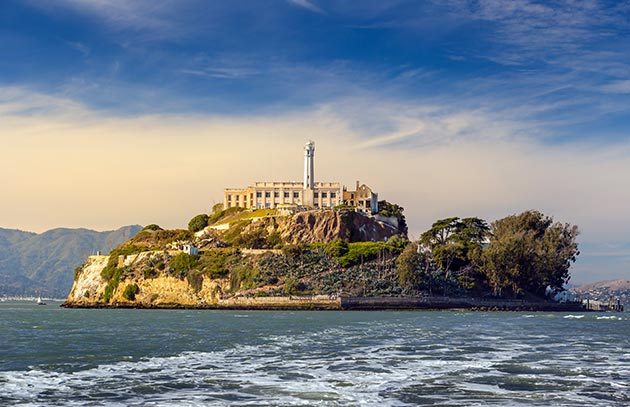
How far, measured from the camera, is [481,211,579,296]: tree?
137750 millimetres

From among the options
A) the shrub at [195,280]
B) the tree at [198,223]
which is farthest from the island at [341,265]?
the tree at [198,223]

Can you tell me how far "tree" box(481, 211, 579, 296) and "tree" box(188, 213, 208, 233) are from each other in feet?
237

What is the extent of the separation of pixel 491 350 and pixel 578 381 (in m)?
14.4

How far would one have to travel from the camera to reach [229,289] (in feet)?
463

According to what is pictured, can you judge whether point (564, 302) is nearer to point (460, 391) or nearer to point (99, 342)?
point (99, 342)

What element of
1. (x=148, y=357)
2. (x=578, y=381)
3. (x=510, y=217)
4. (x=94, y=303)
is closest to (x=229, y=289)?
(x=94, y=303)

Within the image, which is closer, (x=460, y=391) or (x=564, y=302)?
(x=460, y=391)

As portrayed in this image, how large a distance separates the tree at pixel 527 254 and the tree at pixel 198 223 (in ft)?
237

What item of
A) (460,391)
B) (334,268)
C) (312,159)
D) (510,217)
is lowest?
(460,391)

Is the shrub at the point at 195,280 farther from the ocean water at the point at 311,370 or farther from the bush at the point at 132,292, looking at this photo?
the ocean water at the point at 311,370

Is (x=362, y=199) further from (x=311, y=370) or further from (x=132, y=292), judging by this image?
(x=311, y=370)

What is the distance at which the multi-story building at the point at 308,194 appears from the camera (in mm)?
171750

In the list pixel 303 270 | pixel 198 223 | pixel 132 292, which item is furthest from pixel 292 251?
pixel 198 223

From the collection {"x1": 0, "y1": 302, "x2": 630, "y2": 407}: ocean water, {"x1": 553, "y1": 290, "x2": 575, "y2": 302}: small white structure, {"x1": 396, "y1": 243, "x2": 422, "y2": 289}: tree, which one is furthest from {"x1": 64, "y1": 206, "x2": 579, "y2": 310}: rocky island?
{"x1": 0, "y1": 302, "x2": 630, "y2": 407}: ocean water
